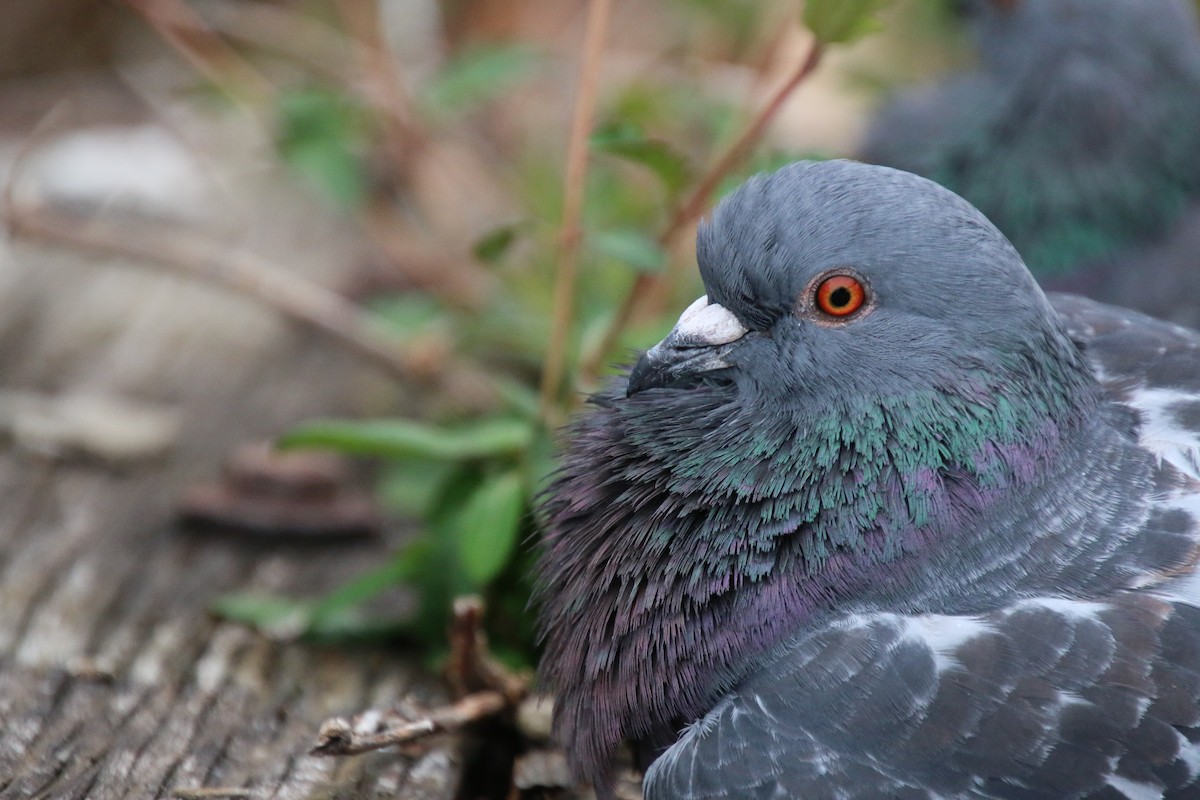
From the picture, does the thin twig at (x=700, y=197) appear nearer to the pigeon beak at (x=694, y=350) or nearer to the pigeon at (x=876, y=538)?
the pigeon at (x=876, y=538)

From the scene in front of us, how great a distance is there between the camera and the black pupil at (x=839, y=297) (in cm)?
239

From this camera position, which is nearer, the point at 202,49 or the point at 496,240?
the point at 496,240

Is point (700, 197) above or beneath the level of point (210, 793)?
above

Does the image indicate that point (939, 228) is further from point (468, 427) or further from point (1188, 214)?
point (1188, 214)

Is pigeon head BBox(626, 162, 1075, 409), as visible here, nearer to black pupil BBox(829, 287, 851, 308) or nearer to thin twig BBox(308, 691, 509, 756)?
black pupil BBox(829, 287, 851, 308)

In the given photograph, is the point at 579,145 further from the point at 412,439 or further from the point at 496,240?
the point at 412,439

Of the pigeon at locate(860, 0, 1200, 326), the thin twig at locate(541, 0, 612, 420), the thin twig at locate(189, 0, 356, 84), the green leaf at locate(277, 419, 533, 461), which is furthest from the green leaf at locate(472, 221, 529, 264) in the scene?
Answer: the pigeon at locate(860, 0, 1200, 326)

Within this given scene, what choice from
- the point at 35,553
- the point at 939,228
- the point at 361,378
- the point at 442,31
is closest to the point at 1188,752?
the point at 939,228

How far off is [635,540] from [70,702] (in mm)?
1328

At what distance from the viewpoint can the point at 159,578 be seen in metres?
3.31

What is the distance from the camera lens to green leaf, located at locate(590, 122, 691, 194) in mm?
2854

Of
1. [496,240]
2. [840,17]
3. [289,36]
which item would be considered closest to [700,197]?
[496,240]

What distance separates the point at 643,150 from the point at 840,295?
0.78m

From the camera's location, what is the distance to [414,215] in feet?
17.4
